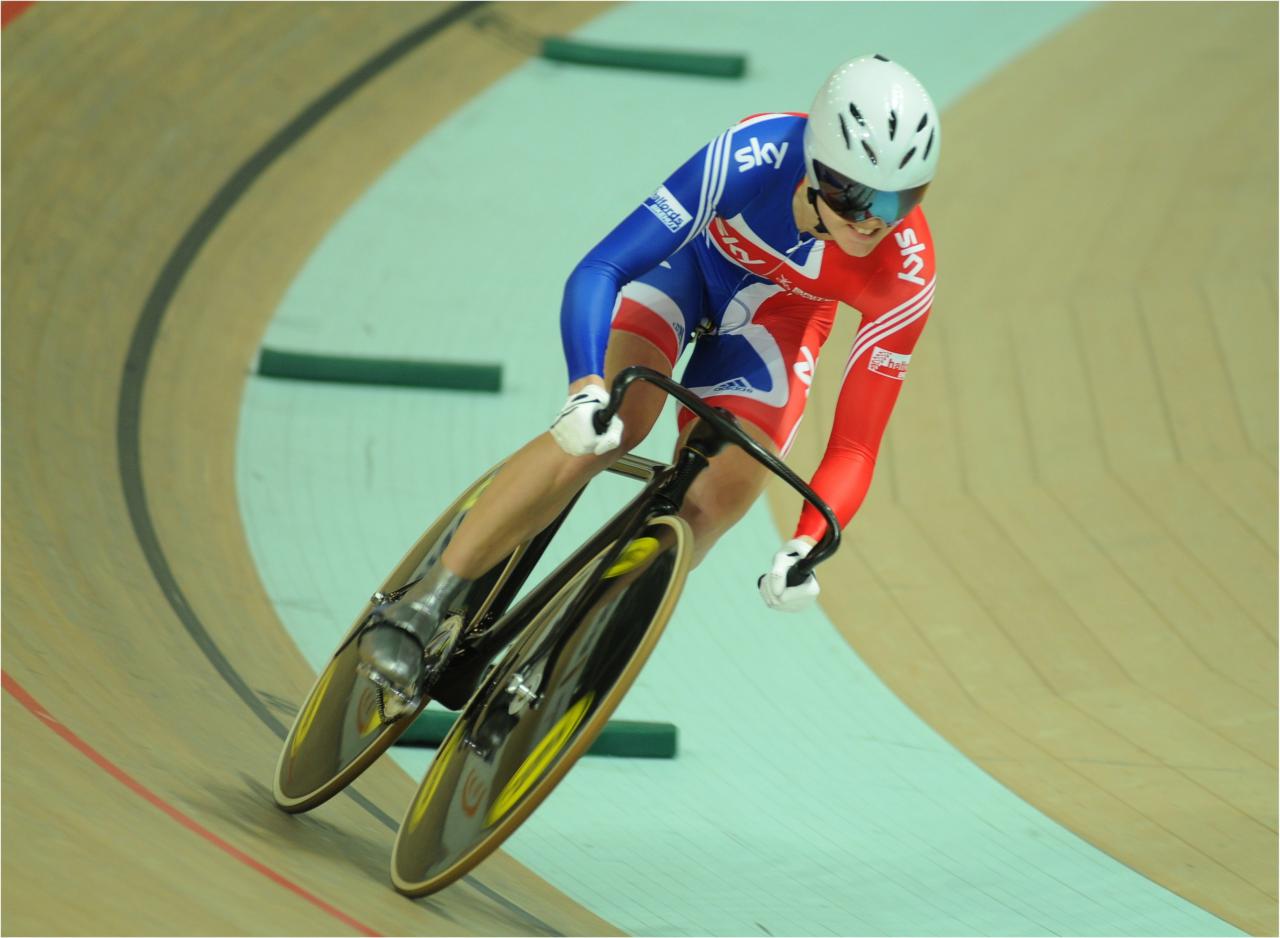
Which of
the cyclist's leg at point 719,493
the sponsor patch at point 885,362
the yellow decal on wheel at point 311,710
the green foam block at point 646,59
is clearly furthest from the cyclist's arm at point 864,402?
the green foam block at point 646,59

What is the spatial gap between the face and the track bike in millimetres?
354

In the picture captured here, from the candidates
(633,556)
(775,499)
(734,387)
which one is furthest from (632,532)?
(775,499)

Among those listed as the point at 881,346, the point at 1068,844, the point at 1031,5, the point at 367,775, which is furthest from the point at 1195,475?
the point at 1031,5

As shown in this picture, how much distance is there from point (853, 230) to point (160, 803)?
142cm

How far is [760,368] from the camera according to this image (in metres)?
2.91

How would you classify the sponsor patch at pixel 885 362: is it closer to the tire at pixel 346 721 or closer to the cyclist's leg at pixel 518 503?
the cyclist's leg at pixel 518 503

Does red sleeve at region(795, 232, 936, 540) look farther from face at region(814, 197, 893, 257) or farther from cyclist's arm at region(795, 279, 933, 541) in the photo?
face at region(814, 197, 893, 257)

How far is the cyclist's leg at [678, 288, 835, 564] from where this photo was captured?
2.86 metres

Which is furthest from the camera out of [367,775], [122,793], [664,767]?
[664,767]

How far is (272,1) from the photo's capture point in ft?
23.5

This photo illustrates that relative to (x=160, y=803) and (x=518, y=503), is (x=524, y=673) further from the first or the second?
(x=160, y=803)

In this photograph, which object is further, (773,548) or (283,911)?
(773,548)

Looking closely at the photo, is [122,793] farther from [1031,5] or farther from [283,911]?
[1031,5]

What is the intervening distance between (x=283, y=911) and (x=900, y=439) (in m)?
3.27
